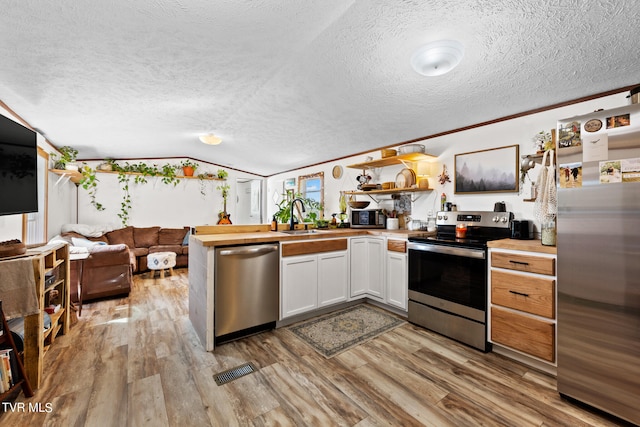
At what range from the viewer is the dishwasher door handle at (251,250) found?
91.0 inches

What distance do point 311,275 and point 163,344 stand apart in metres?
1.45

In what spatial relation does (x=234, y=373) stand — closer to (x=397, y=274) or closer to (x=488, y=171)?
(x=397, y=274)

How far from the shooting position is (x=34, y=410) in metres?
1.58

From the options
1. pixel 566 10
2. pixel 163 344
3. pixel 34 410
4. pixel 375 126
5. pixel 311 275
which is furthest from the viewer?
pixel 375 126

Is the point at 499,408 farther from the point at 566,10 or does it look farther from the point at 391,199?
the point at 391,199

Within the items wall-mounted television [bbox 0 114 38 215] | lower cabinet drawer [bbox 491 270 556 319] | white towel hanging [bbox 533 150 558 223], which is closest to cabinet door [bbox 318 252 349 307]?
lower cabinet drawer [bbox 491 270 556 319]

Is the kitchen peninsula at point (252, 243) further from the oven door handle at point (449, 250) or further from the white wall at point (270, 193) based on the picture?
the white wall at point (270, 193)

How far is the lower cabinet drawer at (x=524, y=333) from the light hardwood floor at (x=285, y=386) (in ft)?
0.56

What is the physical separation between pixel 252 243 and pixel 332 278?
1.04 metres

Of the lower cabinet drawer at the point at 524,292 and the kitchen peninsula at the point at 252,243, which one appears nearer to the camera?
the lower cabinet drawer at the point at 524,292

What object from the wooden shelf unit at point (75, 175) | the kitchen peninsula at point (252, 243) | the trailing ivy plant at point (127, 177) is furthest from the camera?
the trailing ivy plant at point (127, 177)

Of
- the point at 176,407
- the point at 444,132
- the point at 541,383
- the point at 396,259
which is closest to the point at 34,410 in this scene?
the point at 176,407

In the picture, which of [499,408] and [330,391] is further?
[330,391]

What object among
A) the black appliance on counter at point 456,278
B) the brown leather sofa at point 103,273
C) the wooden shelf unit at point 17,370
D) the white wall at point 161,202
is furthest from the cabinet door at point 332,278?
the white wall at point 161,202
